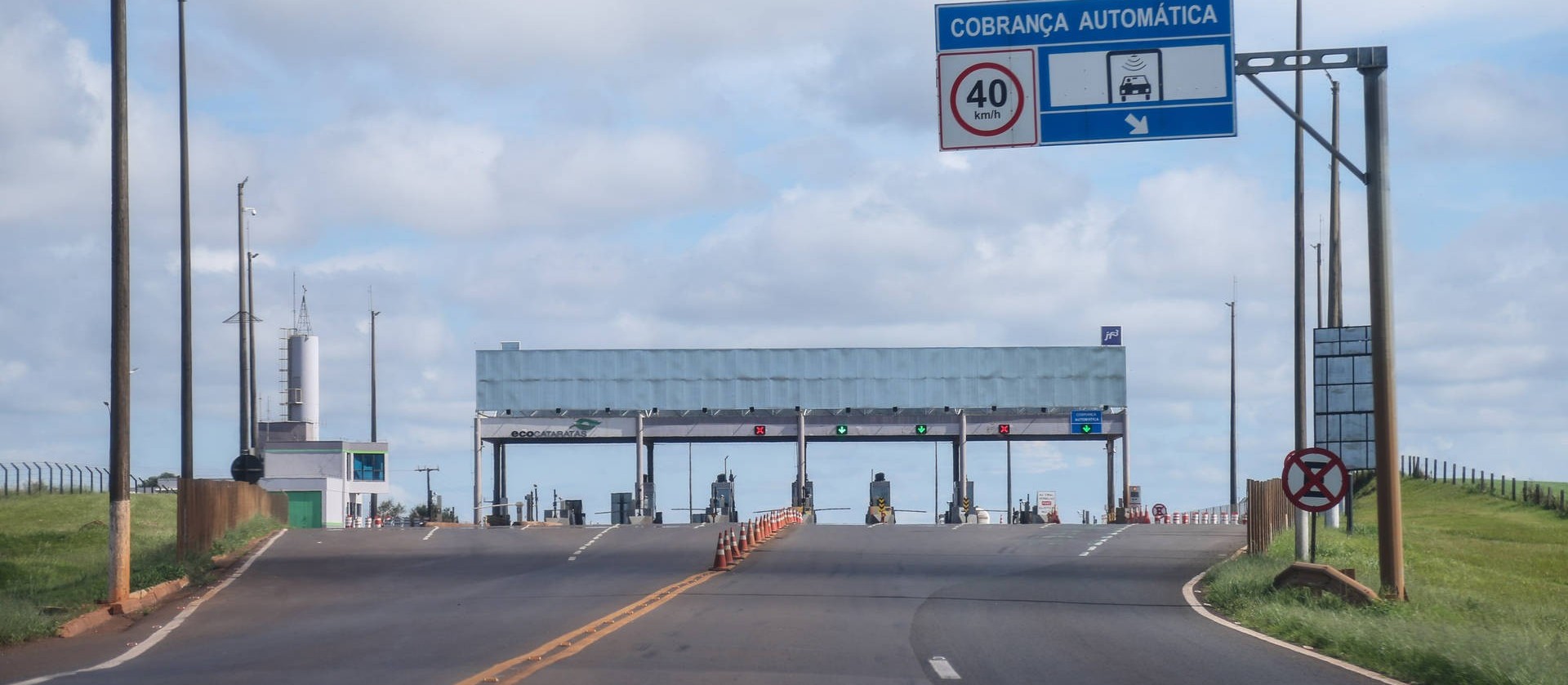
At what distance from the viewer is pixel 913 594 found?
24.6m

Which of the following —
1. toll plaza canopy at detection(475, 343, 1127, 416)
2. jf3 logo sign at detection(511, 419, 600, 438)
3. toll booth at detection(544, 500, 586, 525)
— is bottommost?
toll booth at detection(544, 500, 586, 525)

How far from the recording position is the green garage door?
70562mm

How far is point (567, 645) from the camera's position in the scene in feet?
53.3

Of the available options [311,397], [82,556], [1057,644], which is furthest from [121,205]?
[311,397]

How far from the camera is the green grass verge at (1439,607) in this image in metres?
14.1

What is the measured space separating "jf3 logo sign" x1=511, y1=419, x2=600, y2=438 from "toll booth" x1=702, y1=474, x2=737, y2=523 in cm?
614

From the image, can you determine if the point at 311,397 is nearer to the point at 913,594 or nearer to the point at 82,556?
the point at 82,556

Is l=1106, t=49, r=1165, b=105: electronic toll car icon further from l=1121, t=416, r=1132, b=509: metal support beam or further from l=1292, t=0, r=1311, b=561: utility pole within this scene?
l=1121, t=416, r=1132, b=509: metal support beam

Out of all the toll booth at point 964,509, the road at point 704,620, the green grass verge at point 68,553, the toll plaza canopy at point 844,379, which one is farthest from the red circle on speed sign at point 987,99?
the toll plaza canopy at point 844,379

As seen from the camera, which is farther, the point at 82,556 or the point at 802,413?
the point at 802,413

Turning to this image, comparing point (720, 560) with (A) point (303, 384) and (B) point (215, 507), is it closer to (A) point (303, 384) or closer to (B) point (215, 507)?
(B) point (215, 507)

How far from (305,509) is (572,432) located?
1185cm

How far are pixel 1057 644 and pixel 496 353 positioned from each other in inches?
2406

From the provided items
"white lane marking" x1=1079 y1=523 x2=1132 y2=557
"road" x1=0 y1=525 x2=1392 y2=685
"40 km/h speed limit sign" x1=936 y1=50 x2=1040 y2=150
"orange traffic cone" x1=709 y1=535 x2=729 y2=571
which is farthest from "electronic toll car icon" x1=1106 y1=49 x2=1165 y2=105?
"white lane marking" x1=1079 y1=523 x2=1132 y2=557
